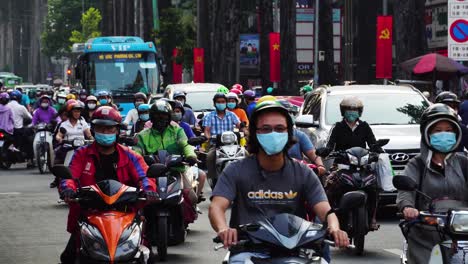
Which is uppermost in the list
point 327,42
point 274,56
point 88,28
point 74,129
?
point 88,28

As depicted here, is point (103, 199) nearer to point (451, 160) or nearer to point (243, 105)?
point (451, 160)

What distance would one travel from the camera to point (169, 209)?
13727 millimetres

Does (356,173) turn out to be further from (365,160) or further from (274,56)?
(274,56)

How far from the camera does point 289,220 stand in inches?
282

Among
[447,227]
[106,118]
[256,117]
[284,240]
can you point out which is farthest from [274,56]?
[284,240]

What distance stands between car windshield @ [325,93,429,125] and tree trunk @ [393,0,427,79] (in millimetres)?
16004

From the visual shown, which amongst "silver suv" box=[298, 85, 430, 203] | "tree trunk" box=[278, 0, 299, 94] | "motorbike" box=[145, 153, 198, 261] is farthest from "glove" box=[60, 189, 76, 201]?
"tree trunk" box=[278, 0, 299, 94]

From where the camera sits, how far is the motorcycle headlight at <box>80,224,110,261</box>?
1002 centimetres

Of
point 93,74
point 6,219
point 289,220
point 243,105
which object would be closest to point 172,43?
point 93,74

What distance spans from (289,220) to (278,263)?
25cm

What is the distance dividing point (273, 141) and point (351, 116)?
7.96m

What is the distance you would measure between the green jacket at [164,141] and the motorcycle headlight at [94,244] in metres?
4.50

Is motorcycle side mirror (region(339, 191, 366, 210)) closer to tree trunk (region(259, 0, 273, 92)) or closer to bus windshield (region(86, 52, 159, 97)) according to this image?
bus windshield (region(86, 52, 159, 97))

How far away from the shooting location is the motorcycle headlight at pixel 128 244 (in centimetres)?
1004
